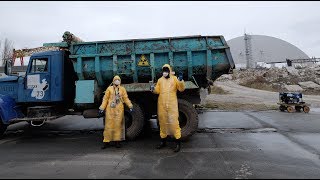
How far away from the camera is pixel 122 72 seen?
7934mm

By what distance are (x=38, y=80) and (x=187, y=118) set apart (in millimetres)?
4055

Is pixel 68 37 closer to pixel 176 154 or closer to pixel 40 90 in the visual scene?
pixel 40 90

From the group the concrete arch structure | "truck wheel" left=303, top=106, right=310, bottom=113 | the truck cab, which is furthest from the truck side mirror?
the concrete arch structure

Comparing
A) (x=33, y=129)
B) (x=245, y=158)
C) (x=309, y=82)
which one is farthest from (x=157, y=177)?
(x=309, y=82)

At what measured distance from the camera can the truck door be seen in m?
8.21

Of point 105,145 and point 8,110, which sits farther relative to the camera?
point 8,110

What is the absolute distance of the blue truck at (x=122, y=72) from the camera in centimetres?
775

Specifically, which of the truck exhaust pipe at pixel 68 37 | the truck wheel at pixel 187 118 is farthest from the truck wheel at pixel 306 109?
the truck exhaust pipe at pixel 68 37

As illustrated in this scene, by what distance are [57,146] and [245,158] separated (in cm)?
424

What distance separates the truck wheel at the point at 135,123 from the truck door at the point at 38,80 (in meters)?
2.29

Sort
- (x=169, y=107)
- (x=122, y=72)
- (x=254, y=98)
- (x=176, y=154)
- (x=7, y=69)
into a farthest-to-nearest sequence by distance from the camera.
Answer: (x=254, y=98) < (x=7, y=69) < (x=122, y=72) < (x=169, y=107) < (x=176, y=154)

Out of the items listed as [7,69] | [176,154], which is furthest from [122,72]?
[7,69]

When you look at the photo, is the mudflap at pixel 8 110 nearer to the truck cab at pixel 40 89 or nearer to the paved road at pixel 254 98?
the truck cab at pixel 40 89

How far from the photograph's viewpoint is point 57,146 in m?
7.27
